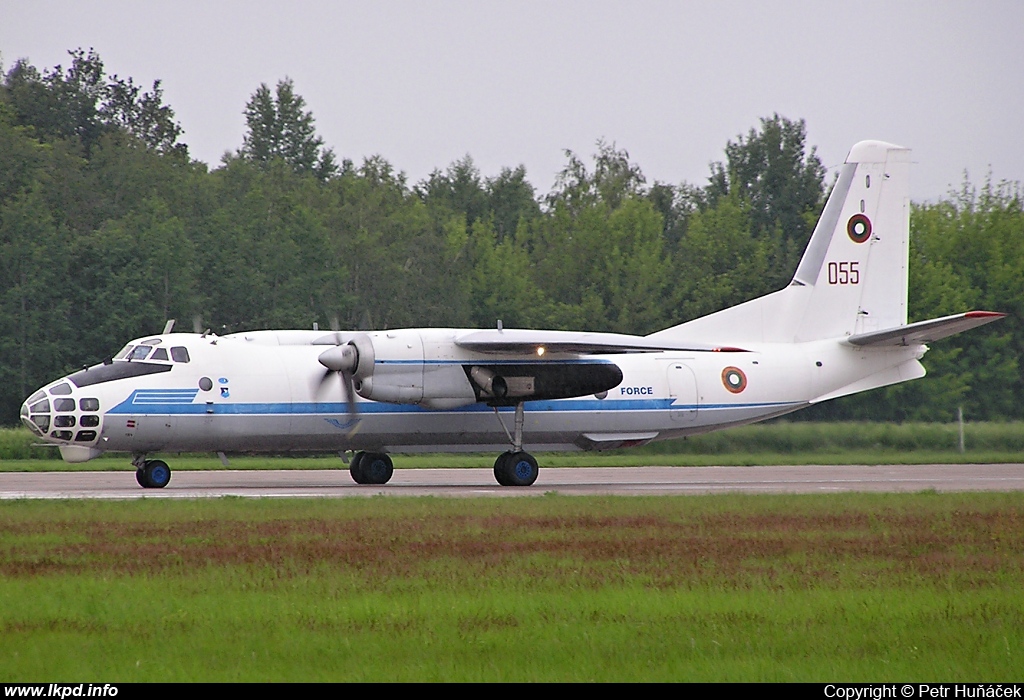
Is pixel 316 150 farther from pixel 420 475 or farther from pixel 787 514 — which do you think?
pixel 787 514

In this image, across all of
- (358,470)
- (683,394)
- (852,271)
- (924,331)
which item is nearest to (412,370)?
(358,470)

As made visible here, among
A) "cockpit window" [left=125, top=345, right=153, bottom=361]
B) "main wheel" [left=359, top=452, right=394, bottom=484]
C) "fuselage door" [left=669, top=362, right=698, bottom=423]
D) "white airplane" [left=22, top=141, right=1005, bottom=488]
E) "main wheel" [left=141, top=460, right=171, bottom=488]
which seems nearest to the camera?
"white airplane" [left=22, top=141, right=1005, bottom=488]

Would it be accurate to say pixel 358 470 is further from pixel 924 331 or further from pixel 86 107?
pixel 86 107

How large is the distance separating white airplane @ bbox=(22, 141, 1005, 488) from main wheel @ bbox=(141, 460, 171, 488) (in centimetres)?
3

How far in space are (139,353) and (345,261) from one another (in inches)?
1282

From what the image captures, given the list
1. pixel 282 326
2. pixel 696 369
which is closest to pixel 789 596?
pixel 696 369

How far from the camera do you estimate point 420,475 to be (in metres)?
28.7

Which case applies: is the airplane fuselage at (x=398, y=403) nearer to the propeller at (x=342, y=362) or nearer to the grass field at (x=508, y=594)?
the propeller at (x=342, y=362)

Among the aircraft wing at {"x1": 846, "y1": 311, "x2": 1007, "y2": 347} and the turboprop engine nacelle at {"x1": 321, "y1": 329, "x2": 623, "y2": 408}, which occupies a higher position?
the aircraft wing at {"x1": 846, "y1": 311, "x2": 1007, "y2": 347}

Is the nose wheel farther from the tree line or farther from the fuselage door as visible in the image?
the tree line

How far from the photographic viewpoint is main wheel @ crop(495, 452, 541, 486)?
24078 mm

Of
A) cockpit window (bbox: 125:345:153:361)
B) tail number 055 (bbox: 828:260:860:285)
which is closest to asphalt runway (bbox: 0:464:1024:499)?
cockpit window (bbox: 125:345:153:361)

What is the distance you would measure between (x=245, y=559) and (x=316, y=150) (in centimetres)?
6816
